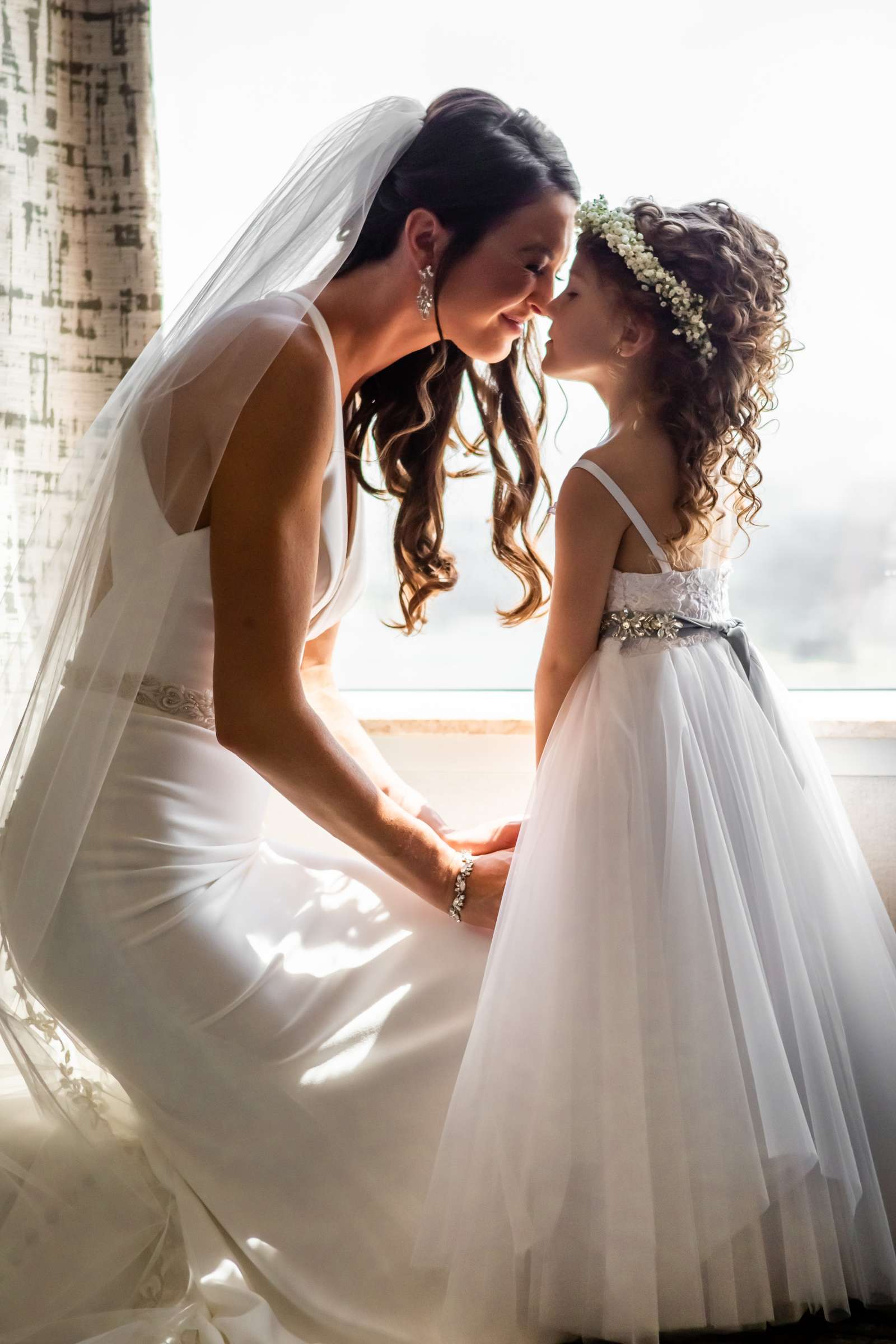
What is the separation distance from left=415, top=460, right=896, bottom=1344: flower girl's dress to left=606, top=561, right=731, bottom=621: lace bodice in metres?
0.08

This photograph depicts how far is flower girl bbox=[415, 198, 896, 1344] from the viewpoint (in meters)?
1.04

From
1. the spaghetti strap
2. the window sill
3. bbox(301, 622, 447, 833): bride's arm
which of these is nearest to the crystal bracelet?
bbox(301, 622, 447, 833): bride's arm

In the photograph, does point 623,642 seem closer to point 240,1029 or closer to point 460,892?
point 460,892

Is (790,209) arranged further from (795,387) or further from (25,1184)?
(25,1184)

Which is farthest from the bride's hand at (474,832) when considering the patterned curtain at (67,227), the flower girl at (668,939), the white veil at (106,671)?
the patterned curtain at (67,227)

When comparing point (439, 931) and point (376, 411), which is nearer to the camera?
point (439, 931)

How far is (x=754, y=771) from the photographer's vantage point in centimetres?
128

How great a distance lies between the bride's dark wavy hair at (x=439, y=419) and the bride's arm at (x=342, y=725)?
6.5 inches

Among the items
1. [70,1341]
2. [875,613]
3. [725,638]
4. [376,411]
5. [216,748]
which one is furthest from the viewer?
[875,613]

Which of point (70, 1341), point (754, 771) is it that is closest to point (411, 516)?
point (754, 771)

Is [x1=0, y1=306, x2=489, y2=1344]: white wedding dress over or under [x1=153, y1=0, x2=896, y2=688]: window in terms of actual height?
under

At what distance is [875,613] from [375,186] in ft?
4.41

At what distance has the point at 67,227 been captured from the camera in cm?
174

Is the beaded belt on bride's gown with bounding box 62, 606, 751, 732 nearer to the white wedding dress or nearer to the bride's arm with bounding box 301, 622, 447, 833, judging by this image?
the white wedding dress
